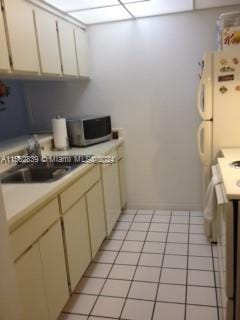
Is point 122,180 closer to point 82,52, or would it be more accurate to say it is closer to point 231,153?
point 231,153

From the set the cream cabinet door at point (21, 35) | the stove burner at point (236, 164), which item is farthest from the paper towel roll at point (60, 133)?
the stove burner at point (236, 164)

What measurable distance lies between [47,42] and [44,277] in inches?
70.6

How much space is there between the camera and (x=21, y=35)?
2.09 meters

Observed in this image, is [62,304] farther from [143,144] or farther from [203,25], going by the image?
[203,25]

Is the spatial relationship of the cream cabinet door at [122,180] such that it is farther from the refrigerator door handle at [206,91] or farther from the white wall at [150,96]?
the refrigerator door handle at [206,91]

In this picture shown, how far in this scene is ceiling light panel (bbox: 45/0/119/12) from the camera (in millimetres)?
2469

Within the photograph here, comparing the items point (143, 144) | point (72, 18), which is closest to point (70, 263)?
point (143, 144)

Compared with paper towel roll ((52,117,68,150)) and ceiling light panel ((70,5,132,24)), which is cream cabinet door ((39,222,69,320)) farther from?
ceiling light panel ((70,5,132,24))

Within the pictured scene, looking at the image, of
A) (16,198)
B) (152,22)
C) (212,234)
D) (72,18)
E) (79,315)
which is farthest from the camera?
(152,22)

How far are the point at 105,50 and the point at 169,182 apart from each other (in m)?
1.66

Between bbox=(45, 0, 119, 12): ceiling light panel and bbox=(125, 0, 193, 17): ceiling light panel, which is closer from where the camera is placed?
bbox=(45, 0, 119, 12): ceiling light panel

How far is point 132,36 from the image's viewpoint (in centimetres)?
321

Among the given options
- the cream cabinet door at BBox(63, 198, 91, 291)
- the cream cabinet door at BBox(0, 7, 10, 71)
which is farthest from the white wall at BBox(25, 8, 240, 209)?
the cream cabinet door at BBox(0, 7, 10, 71)

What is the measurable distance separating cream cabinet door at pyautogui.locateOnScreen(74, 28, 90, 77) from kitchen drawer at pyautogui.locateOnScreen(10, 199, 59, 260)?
1.77 meters
